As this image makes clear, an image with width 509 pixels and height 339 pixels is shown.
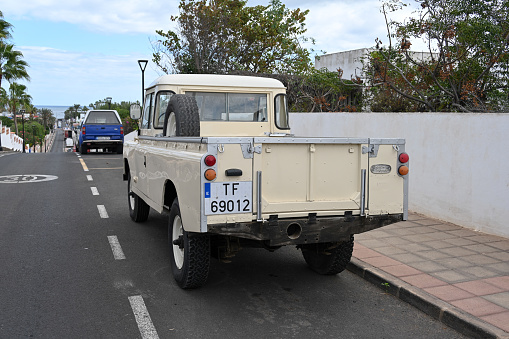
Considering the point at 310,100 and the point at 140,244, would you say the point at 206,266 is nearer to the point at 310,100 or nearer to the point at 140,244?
the point at 140,244

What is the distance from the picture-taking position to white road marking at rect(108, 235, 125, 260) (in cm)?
634

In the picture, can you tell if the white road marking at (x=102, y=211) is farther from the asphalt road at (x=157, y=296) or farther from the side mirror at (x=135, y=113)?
the side mirror at (x=135, y=113)

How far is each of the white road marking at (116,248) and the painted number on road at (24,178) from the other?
7.19m

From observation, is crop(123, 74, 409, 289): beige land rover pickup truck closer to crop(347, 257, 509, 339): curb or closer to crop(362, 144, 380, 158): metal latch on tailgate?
crop(362, 144, 380, 158): metal latch on tailgate

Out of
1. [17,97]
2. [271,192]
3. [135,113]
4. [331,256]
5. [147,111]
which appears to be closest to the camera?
[271,192]

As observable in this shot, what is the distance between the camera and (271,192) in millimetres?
4438

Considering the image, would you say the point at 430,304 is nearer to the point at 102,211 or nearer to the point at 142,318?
the point at 142,318

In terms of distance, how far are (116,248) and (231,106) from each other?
8.04 feet

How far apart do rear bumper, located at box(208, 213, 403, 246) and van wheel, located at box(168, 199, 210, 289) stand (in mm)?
516

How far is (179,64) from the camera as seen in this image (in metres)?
24.2

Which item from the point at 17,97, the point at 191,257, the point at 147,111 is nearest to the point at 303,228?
the point at 191,257

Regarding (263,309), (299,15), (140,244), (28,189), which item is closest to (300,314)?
(263,309)

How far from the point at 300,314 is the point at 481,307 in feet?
5.26

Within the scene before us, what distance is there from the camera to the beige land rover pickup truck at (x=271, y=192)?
168 inches
